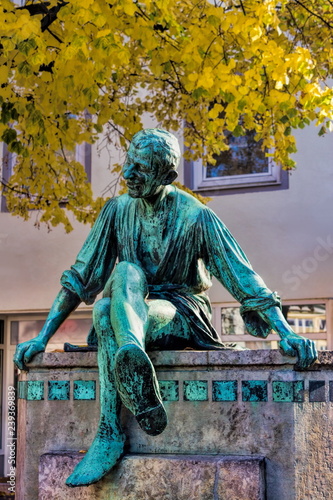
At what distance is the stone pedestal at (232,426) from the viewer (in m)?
3.75

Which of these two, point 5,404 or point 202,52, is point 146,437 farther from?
point 5,404

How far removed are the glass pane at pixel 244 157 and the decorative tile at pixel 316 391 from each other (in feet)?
27.0

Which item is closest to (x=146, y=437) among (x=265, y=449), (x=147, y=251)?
(x=265, y=449)

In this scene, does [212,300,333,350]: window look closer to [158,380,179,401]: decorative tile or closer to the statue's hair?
the statue's hair

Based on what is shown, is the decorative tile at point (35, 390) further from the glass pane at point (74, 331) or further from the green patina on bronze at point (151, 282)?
the glass pane at point (74, 331)

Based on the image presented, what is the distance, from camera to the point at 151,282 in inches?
170

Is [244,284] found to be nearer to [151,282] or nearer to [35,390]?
[151,282]

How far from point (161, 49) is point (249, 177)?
480 cm

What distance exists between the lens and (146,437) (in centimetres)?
388

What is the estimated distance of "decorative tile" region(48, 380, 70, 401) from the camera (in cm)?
408

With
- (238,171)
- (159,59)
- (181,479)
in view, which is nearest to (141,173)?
(181,479)

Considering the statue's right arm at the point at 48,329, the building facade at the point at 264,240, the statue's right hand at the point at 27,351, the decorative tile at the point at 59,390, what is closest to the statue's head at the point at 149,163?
the statue's right arm at the point at 48,329

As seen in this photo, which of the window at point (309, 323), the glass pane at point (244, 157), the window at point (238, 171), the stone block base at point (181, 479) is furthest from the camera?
the glass pane at point (244, 157)

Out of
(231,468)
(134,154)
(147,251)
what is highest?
(134,154)
